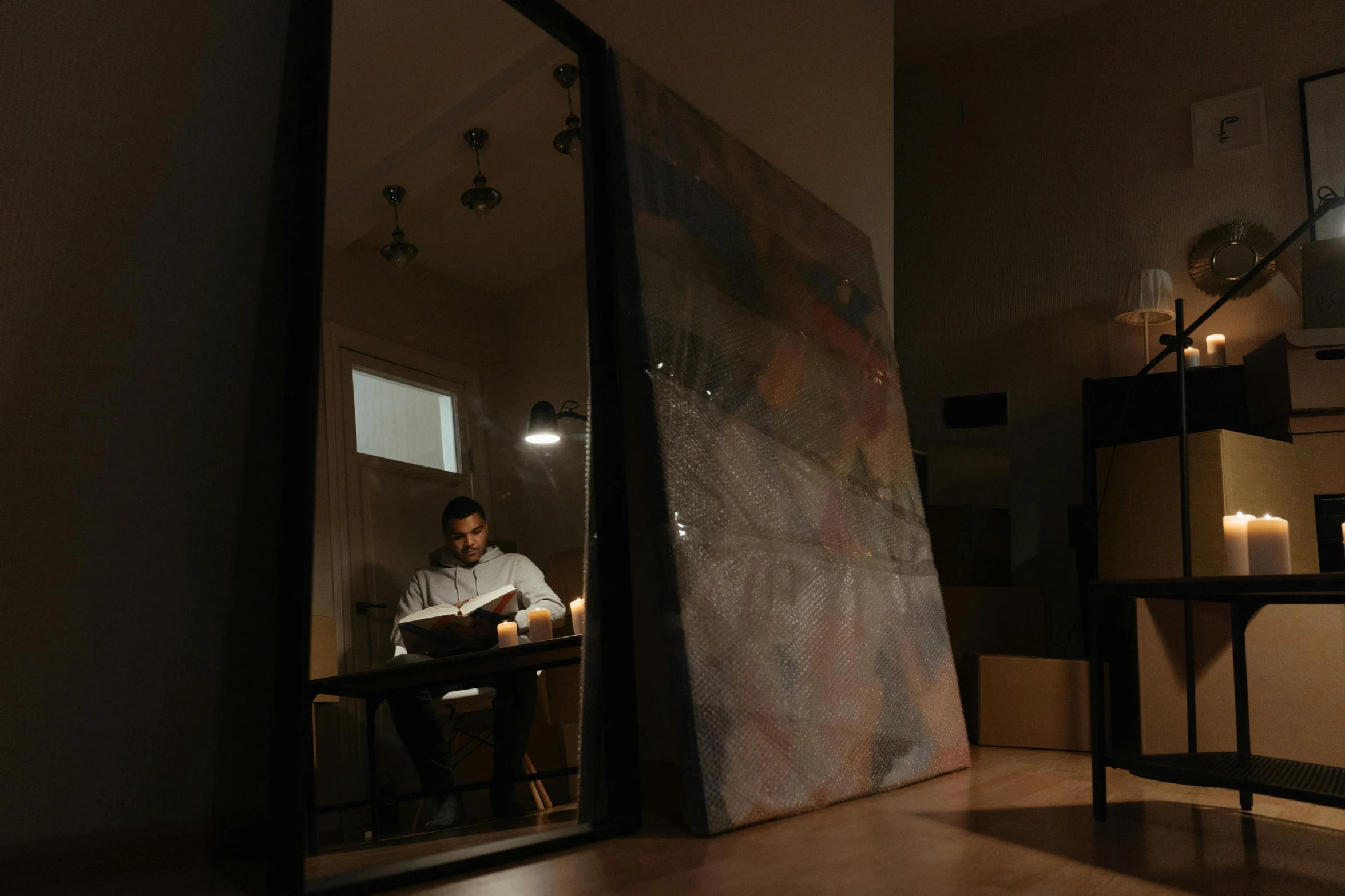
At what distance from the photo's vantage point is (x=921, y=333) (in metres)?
4.55

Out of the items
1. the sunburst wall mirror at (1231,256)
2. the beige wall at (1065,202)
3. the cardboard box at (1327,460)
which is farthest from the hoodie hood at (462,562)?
the sunburst wall mirror at (1231,256)

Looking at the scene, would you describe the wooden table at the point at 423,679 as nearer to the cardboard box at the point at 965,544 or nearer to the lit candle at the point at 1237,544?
the lit candle at the point at 1237,544

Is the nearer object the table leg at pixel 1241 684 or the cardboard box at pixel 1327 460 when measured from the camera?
the table leg at pixel 1241 684

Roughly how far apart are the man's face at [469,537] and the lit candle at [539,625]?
0.16 metres

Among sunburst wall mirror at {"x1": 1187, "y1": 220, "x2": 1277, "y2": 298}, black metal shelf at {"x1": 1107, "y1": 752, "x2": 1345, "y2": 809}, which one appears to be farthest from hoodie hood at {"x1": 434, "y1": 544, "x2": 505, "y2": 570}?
sunburst wall mirror at {"x1": 1187, "y1": 220, "x2": 1277, "y2": 298}

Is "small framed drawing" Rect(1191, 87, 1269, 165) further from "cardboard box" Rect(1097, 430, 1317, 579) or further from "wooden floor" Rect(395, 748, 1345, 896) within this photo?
"wooden floor" Rect(395, 748, 1345, 896)

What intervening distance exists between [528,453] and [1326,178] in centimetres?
360

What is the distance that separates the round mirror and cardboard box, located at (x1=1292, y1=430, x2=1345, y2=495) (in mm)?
1003

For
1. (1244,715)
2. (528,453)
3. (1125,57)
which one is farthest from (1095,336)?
(528,453)

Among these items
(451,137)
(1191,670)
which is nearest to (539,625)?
(451,137)

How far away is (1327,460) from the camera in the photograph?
303cm

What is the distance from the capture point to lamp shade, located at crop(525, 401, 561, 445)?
168 cm

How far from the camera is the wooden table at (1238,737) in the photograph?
1.36 metres

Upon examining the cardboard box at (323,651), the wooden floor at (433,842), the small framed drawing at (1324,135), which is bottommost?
the wooden floor at (433,842)
